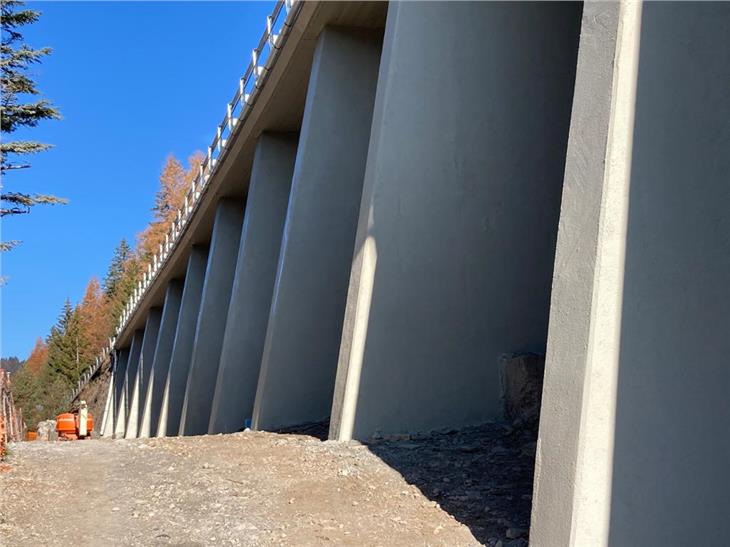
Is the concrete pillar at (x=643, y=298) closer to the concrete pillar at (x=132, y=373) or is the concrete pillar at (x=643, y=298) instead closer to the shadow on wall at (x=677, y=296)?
the shadow on wall at (x=677, y=296)

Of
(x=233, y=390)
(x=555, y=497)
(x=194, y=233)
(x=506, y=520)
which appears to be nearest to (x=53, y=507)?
(x=506, y=520)

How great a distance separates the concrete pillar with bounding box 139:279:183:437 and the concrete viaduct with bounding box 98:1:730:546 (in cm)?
1018

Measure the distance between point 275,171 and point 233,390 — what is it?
5.13 metres

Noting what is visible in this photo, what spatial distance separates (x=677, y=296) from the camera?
5.66 metres

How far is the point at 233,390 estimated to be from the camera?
1847cm

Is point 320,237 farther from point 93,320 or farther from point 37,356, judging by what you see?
point 37,356

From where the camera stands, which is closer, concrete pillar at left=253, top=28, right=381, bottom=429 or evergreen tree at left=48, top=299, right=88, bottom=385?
concrete pillar at left=253, top=28, right=381, bottom=429

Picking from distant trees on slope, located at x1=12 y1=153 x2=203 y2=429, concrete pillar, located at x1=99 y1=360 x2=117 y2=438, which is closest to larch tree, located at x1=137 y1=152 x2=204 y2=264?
distant trees on slope, located at x1=12 y1=153 x2=203 y2=429

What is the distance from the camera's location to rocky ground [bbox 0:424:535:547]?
21.2 ft

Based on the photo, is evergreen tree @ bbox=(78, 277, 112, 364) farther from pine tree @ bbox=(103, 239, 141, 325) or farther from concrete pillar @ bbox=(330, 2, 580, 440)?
concrete pillar @ bbox=(330, 2, 580, 440)

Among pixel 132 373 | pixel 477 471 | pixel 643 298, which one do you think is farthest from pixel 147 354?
pixel 643 298

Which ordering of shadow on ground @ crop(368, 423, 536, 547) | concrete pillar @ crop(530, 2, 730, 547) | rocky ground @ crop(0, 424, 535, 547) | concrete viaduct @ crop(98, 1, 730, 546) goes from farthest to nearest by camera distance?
shadow on ground @ crop(368, 423, 536, 547), rocky ground @ crop(0, 424, 535, 547), concrete viaduct @ crop(98, 1, 730, 546), concrete pillar @ crop(530, 2, 730, 547)

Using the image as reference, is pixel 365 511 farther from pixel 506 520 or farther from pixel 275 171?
pixel 275 171

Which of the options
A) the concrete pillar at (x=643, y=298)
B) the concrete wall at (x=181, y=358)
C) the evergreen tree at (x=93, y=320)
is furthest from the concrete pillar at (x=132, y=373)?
the evergreen tree at (x=93, y=320)
